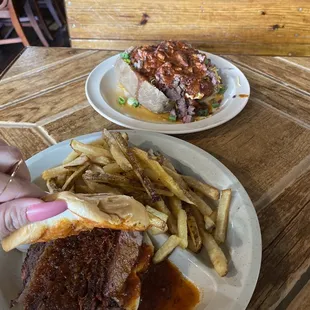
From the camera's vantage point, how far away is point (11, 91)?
2.39 m

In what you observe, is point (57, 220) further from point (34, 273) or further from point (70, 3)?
point (70, 3)

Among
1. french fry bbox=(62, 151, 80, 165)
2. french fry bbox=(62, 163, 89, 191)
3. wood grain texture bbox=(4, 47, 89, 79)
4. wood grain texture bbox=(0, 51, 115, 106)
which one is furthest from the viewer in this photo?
wood grain texture bbox=(4, 47, 89, 79)

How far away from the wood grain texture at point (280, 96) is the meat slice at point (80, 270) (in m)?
1.33

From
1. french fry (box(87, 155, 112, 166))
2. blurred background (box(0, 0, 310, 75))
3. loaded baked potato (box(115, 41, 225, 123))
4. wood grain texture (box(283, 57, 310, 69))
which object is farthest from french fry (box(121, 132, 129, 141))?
blurred background (box(0, 0, 310, 75))

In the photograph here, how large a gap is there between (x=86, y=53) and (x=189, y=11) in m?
0.95

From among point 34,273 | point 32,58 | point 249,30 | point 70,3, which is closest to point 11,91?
point 32,58

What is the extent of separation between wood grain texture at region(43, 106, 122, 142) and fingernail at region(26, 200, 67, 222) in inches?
40.8

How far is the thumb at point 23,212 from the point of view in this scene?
93 cm

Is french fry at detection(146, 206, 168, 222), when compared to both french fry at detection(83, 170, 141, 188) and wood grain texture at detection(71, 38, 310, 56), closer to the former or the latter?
french fry at detection(83, 170, 141, 188)

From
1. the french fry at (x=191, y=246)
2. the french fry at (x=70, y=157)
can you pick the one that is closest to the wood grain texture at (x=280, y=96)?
the french fry at (x=191, y=246)

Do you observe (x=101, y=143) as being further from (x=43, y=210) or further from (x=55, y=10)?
(x=55, y=10)

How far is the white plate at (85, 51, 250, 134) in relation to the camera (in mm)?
2004

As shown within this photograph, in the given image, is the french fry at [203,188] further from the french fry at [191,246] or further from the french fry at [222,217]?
the french fry at [191,246]

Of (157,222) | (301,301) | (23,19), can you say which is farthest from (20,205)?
(23,19)
